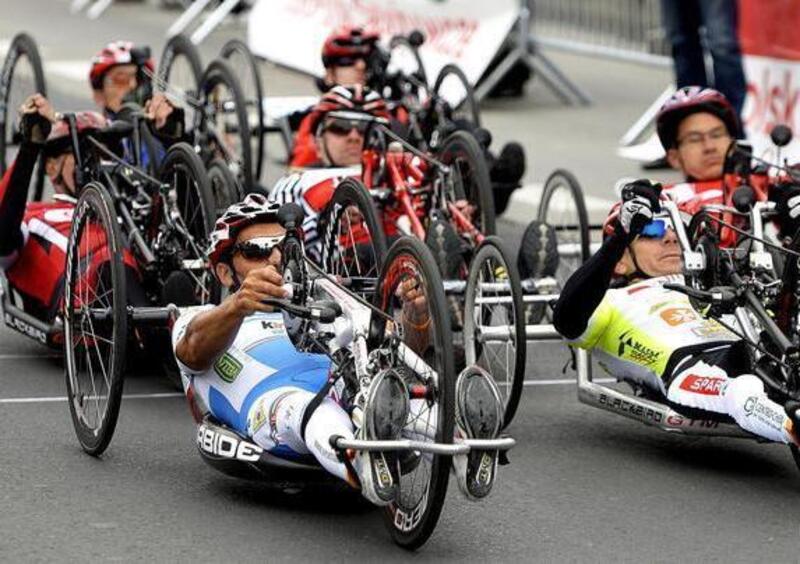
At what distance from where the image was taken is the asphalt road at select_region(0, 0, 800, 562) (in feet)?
22.4

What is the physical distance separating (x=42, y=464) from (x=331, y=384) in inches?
57.5

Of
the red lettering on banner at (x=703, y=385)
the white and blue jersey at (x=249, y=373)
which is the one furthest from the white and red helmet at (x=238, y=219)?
the red lettering on banner at (x=703, y=385)

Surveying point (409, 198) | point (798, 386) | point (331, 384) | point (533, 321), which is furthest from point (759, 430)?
point (409, 198)

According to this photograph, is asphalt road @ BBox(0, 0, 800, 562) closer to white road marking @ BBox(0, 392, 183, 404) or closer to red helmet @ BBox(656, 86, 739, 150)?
white road marking @ BBox(0, 392, 183, 404)

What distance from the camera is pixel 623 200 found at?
7.62 meters

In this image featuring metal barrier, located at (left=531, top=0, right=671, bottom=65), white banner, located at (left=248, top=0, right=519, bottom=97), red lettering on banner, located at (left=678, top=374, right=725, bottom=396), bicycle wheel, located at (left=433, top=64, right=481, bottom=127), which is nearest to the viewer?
red lettering on banner, located at (left=678, top=374, right=725, bottom=396)

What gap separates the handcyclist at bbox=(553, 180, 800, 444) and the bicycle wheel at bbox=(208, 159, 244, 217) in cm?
213

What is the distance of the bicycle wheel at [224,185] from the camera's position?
32.7 ft

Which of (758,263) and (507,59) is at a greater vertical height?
(758,263)

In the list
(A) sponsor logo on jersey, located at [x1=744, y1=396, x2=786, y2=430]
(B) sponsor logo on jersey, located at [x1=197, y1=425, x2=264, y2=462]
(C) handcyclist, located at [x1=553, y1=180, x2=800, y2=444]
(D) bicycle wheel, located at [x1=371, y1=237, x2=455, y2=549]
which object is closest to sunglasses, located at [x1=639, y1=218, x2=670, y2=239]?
(C) handcyclist, located at [x1=553, y1=180, x2=800, y2=444]

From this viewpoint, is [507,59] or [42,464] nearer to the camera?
[42,464]

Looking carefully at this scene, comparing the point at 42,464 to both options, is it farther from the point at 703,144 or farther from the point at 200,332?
the point at 703,144

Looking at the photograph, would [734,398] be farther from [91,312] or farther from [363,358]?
[91,312]

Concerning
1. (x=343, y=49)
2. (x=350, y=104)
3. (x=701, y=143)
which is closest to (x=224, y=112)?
(x=343, y=49)
